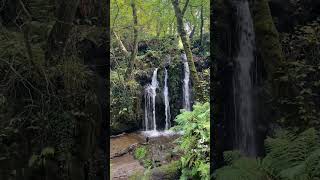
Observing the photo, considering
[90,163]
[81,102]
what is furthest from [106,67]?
[90,163]

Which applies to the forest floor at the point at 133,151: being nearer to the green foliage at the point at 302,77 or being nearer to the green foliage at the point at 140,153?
the green foliage at the point at 140,153

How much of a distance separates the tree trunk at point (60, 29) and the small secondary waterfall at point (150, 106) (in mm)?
9564

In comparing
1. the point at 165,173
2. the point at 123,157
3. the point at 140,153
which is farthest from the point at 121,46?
the point at 165,173

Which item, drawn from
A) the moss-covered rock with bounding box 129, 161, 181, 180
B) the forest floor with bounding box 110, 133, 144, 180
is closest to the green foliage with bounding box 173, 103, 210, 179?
the moss-covered rock with bounding box 129, 161, 181, 180

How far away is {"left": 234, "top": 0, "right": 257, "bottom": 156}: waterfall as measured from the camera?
5.91m

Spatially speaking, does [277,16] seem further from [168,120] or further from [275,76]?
[168,120]

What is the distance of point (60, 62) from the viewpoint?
5.53m

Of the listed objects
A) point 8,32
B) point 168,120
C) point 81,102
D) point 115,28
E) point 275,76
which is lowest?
point 168,120

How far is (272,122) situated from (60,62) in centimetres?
327

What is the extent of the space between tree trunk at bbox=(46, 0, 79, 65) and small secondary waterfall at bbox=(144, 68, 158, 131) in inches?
377

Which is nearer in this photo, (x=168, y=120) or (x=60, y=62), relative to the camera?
(x=60, y=62)

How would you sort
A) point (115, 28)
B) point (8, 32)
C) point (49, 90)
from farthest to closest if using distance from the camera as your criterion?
point (115, 28)
point (49, 90)
point (8, 32)

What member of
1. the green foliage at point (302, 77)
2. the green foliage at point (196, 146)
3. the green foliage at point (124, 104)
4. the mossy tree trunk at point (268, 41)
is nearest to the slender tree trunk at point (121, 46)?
the green foliage at point (124, 104)

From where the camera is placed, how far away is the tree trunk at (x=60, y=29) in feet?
17.9
